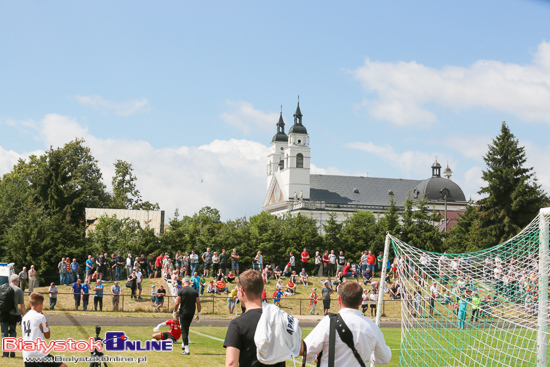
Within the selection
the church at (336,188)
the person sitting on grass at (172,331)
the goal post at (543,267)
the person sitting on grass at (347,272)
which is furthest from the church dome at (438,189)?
the goal post at (543,267)

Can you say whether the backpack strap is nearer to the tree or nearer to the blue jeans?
the blue jeans

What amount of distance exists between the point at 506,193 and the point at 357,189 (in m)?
71.6

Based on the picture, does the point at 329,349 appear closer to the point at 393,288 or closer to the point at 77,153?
the point at 393,288

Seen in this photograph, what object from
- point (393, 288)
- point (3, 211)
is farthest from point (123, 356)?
point (3, 211)

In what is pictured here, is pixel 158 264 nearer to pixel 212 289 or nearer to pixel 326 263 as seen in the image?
pixel 212 289

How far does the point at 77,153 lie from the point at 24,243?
1614 inches

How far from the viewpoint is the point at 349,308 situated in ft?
18.0

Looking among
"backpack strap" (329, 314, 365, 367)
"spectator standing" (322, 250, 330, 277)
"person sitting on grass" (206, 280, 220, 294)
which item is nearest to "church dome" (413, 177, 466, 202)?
"spectator standing" (322, 250, 330, 277)

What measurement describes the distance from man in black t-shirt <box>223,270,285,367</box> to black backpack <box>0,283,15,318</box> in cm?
909

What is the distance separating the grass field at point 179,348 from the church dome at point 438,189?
351ft

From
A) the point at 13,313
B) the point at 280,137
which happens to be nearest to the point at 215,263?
the point at 13,313

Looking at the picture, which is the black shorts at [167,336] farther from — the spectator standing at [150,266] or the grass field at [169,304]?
the spectator standing at [150,266]

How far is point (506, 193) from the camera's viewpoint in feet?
177

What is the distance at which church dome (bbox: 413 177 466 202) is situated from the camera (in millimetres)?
126938
